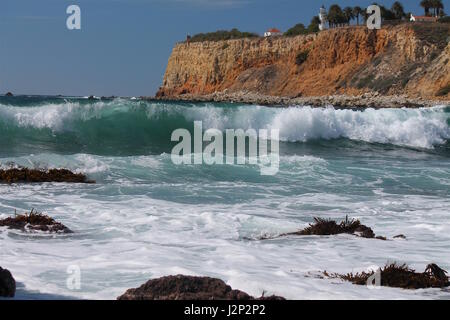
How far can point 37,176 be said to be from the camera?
14133mm

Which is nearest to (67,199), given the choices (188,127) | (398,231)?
(398,231)

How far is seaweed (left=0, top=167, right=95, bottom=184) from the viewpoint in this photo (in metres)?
13.9

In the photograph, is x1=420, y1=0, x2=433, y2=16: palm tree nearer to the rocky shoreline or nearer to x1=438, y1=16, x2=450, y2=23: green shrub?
x1=438, y1=16, x2=450, y2=23: green shrub

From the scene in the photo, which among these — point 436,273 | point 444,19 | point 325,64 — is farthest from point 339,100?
point 436,273

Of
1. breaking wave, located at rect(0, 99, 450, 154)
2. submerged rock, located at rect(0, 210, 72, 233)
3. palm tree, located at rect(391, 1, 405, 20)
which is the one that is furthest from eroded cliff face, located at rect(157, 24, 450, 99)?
submerged rock, located at rect(0, 210, 72, 233)

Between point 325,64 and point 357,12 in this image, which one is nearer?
point 325,64

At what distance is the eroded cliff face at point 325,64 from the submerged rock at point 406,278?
60616 millimetres

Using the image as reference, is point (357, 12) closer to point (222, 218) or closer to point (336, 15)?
point (336, 15)

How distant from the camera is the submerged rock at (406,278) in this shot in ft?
19.4

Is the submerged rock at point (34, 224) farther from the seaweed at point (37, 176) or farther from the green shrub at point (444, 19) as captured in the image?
the green shrub at point (444, 19)

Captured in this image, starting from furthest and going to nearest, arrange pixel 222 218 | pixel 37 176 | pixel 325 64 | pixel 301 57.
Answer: pixel 301 57 < pixel 325 64 < pixel 37 176 < pixel 222 218

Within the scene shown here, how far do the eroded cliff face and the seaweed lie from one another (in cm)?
5497

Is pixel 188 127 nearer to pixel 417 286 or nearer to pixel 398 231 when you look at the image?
pixel 398 231

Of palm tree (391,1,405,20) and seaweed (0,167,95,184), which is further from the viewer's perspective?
palm tree (391,1,405,20)
